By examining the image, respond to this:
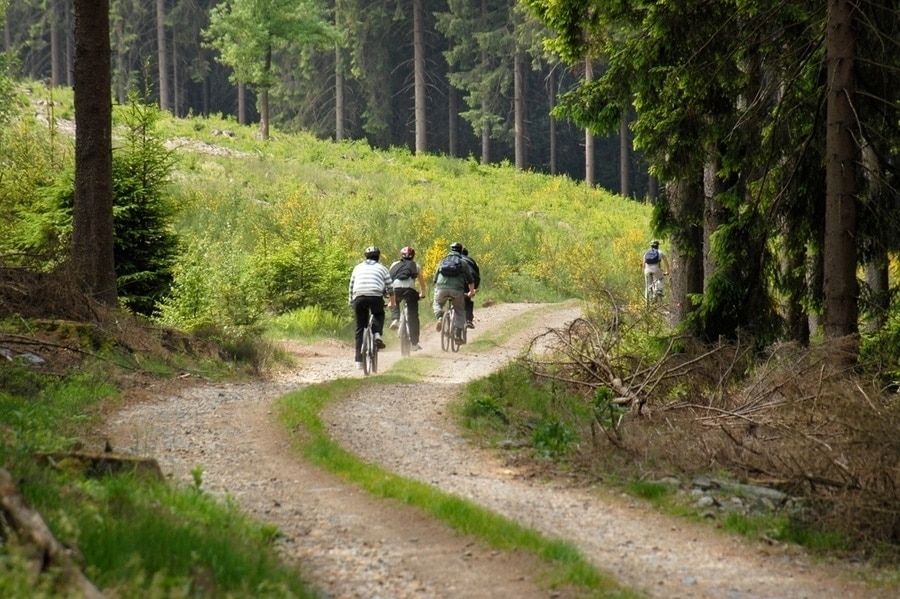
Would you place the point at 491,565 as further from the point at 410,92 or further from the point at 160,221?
the point at 410,92

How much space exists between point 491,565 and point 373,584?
754 millimetres

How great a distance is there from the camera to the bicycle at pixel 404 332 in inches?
738

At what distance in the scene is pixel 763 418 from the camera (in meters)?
9.95

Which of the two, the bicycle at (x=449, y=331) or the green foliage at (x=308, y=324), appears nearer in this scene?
the bicycle at (x=449, y=331)

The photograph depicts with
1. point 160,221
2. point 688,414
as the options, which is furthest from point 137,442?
point 160,221

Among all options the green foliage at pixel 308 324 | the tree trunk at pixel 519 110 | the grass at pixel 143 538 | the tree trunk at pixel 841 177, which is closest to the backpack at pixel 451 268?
the green foliage at pixel 308 324

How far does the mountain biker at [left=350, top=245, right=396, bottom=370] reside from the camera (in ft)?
53.3

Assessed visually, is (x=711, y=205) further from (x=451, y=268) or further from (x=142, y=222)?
(x=142, y=222)

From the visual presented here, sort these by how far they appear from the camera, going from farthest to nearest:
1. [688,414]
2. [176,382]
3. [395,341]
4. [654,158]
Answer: [395,341]
[176,382]
[654,158]
[688,414]

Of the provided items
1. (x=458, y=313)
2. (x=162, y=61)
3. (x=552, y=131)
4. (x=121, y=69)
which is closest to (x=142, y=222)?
(x=458, y=313)

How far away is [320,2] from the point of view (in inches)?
2461

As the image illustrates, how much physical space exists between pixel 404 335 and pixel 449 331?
109 centimetres

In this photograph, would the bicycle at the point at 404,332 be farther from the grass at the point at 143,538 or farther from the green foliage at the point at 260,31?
the green foliage at the point at 260,31

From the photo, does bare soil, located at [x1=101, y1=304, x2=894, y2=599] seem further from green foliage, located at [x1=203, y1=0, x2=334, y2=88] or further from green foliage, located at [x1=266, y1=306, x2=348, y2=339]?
green foliage, located at [x1=203, y1=0, x2=334, y2=88]
